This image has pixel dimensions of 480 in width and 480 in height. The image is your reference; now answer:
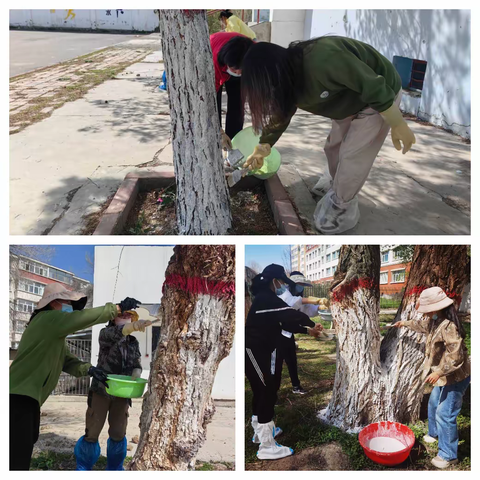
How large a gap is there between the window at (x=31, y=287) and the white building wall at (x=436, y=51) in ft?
15.6

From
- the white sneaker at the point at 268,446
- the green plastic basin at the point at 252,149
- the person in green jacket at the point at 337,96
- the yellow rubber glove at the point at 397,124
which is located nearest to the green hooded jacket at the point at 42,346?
the white sneaker at the point at 268,446

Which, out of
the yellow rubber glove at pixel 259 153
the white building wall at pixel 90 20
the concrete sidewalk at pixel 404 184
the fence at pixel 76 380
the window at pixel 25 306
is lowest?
the fence at pixel 76 380

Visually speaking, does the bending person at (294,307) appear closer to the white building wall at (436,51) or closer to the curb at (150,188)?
the curb at (150,188)

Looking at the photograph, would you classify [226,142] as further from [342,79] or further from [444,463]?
[444,463]

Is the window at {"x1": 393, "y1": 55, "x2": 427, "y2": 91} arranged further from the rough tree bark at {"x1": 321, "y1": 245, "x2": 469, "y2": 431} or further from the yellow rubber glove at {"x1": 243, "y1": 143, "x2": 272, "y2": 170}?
the rough tree bark at {"x1": 321, "y1": 245, "x2": 469, "y2": 431}

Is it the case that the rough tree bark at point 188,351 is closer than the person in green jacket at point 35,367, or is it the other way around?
the person in green jacket at point 35,367

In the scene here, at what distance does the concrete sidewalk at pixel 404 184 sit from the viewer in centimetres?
374

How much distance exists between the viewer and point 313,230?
12.0ft

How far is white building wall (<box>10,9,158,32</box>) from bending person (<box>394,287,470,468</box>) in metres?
21.7

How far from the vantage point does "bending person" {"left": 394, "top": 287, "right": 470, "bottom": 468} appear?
303cm

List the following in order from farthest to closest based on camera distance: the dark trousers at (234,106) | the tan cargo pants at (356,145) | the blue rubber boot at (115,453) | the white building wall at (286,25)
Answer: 1. the white building wall at (286,25)
2. the dark trousers at (234,106)
3. the tan cargo pants at (356,145)
4. the blue rubber boot at (115,453)

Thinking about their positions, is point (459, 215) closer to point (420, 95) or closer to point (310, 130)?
point (310, 130)

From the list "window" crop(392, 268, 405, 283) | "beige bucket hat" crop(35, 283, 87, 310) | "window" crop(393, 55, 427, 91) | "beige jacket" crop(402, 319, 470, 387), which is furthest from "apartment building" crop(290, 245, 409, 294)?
"window" crop(393, 55, 427, 91)

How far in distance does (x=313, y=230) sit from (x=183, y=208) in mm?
949
